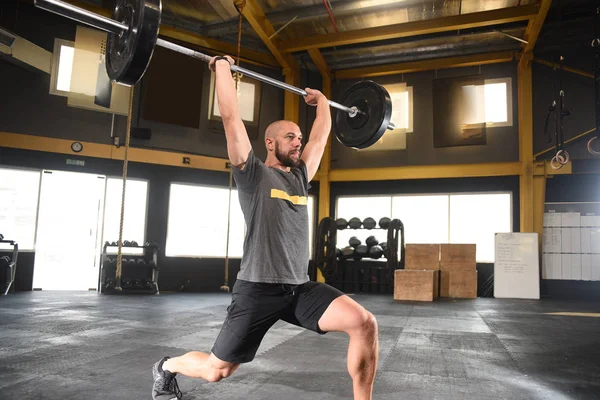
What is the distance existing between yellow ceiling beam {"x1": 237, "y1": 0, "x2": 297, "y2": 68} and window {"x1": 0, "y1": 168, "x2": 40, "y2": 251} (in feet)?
13.2

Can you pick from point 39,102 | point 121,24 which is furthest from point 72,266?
point 121,24

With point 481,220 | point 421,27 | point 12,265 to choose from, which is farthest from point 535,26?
point 12,265

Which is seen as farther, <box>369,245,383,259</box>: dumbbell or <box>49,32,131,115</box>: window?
<box>369,245,383,259</box>: dumbbell

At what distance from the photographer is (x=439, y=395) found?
207 cm

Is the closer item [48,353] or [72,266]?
[48,353]

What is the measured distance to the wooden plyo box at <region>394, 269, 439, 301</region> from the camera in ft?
21.5

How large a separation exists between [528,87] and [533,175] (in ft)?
5.05

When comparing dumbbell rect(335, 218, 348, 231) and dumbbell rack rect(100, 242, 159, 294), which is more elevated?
dumbbell rect(335, 218, 348, 231)

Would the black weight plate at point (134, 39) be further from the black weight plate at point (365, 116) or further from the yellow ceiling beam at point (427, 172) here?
the yellow ceiling beam at point (427, 172)

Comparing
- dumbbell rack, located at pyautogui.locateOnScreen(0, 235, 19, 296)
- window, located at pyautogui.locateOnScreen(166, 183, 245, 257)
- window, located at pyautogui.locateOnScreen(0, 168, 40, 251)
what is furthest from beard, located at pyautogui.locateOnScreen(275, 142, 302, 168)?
window, located at pyautogui.locateOnScreen(0, 168, 40, 251)

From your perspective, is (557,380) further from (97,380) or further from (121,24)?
(121,24)

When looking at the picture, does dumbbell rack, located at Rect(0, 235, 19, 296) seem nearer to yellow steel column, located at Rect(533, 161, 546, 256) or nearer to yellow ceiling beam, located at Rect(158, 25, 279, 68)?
yellow ceiling beam, located at Rect(158, 25, 279, 68)

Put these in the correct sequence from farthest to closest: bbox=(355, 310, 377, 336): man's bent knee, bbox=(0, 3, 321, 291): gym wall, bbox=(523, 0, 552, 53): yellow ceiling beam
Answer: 1. bbox=(0, 3, 321, 291): gym wall
2. bbox=(523, 0, 552, 53): yellow ceiling beam
3. bbox=(355, 310, 377, 336): man's bent knee

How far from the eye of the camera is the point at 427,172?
8062 mm
